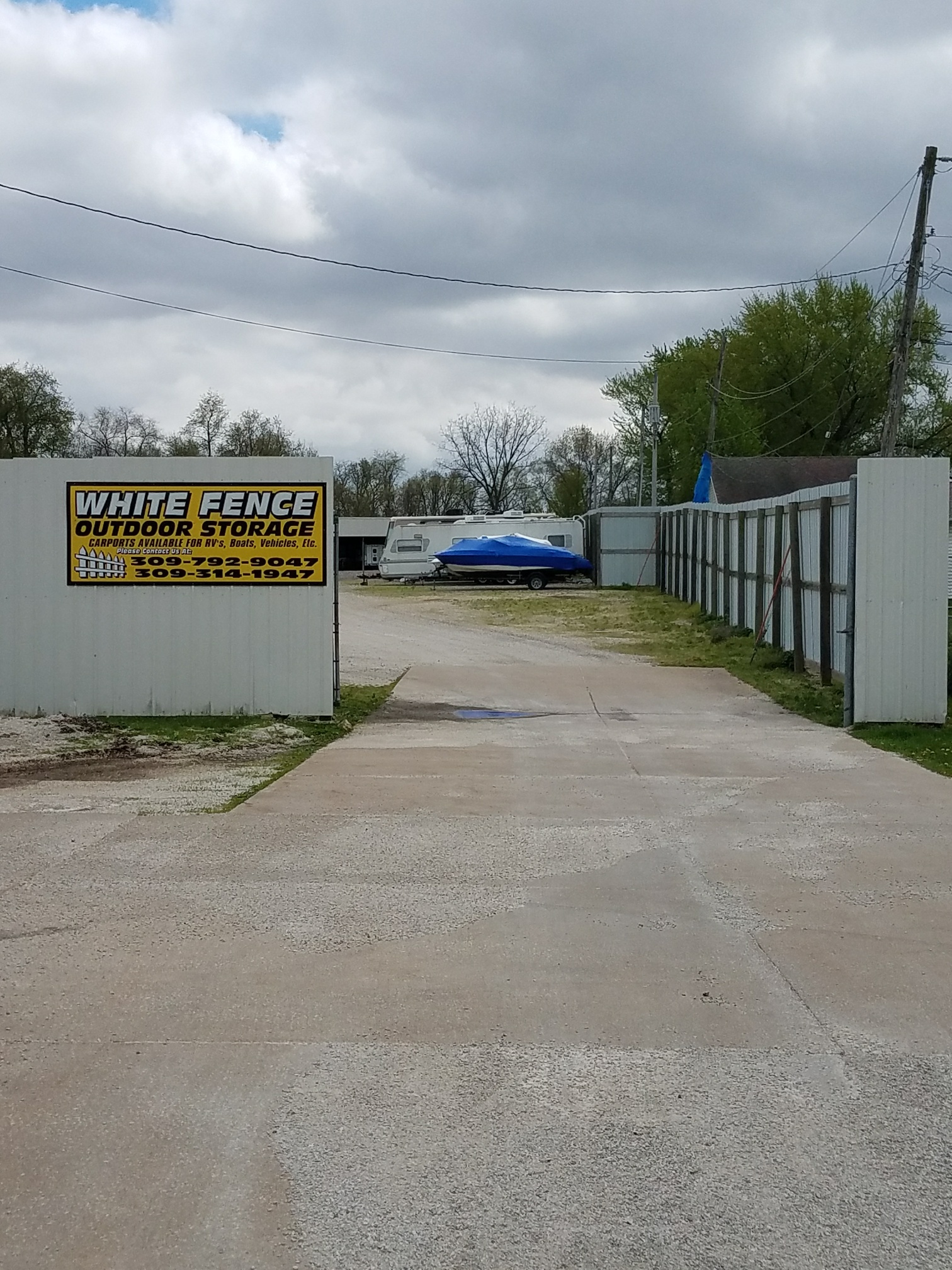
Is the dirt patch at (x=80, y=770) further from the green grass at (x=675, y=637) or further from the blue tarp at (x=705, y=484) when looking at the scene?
the blue tarp at (x=705, y=484)

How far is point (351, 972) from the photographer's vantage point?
5.45 metres

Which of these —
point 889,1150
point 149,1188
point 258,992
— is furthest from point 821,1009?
point 149,1188

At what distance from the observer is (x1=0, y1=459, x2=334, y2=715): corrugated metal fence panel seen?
1386 cm

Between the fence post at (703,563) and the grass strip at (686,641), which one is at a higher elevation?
the fence post at (703,563)

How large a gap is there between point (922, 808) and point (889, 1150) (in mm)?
5548

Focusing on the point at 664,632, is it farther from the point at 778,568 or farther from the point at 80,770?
the point at 80,770

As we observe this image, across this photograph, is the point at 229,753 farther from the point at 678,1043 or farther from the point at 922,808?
the point at 678,1043

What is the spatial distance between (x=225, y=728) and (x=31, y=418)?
38.1m

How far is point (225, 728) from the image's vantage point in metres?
13.3

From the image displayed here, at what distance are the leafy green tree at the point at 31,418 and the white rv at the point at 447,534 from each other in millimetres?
13093

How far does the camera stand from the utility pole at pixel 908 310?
25.0 m

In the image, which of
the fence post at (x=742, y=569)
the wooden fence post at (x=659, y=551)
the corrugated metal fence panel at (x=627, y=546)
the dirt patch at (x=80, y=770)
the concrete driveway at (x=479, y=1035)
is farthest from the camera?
the corrugated metal fence panel at (x=627, y=546)

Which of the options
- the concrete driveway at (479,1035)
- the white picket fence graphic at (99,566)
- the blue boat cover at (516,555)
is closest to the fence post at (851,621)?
the concrete driveway at (479,1035)

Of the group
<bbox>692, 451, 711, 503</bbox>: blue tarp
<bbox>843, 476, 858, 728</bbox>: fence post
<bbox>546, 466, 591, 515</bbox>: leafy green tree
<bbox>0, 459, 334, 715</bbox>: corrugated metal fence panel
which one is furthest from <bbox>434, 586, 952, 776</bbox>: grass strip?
<bbox>546, 466, 591, 515</bbox>: leafy green tree
